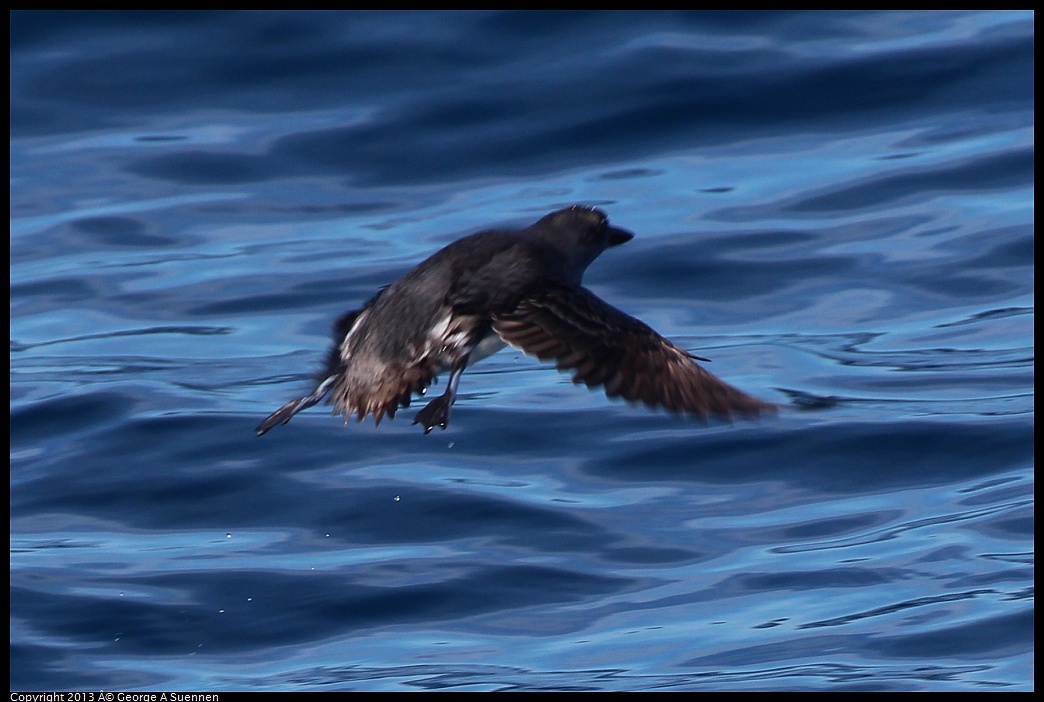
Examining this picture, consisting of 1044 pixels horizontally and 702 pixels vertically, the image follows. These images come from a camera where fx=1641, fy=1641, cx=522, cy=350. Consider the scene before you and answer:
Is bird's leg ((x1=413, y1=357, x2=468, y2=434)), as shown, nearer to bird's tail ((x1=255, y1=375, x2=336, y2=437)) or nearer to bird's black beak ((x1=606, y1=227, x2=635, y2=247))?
bird's tail ((x1=255, y1=375, x2=336, y2=437))

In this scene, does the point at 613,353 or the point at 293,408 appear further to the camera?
the point at 293,408

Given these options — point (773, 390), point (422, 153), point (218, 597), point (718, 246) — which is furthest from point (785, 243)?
point (218, 597)

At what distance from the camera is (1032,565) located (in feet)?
21.4

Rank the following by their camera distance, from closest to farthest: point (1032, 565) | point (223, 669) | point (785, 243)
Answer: point (223, 669) < point (1032, 565) < point (785, 243)

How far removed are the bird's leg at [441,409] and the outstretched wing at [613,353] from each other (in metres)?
0.26

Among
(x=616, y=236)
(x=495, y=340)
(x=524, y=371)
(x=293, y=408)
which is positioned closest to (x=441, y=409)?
(x=495, y=340)

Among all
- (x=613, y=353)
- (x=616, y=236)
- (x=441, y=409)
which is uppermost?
(x=616, y=236)

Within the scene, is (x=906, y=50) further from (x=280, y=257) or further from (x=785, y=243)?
(x=280, y=257)

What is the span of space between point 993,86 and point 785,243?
260cm

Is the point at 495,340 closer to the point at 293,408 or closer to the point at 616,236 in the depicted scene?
the point at 293,408

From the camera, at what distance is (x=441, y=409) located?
16.9 ft

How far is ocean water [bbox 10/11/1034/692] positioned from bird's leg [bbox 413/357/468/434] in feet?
3.53

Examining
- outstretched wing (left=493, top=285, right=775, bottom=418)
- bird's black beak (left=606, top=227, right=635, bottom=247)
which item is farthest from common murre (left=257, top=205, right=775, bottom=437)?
bird's black beak (left=606, top=227, right=635, bottom=247)

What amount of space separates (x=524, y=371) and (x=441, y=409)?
3.79 metres
